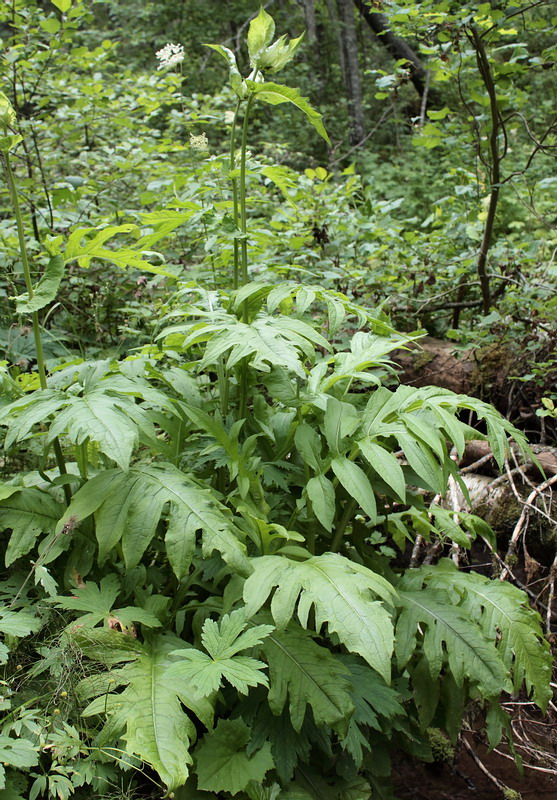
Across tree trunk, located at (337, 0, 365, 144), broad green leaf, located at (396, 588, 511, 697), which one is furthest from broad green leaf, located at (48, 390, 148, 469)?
tree trunk, located at (337, 0, 365, 144)

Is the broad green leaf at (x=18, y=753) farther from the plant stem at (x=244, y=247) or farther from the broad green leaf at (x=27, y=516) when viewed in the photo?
the plant stem at (x=244, y=247)

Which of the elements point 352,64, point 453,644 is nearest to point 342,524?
point 453,644

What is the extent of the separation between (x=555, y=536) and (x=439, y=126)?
2.95 meters

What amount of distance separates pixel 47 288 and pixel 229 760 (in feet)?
4.78

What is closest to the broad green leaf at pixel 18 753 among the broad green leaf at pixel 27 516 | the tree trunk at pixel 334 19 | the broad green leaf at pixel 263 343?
the broad green leaf at pixel 27 516

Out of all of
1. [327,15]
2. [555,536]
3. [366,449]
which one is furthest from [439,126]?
[327,15]

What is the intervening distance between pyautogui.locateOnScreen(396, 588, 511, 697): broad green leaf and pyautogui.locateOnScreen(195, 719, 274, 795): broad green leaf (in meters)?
0.51

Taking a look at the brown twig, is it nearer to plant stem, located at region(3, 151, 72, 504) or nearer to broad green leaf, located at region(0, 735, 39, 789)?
plant stem, located at region(3, 151, 72, 504)

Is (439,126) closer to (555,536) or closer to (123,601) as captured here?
(555,536)

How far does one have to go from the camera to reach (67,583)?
1918mm

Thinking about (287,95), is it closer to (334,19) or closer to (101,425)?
(101,425)

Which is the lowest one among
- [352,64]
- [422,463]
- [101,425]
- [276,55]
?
[422,463]

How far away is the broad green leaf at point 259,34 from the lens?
6.94 feet

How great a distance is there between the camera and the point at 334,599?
62.5 inches
